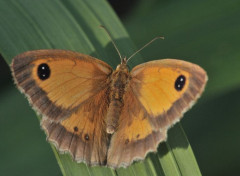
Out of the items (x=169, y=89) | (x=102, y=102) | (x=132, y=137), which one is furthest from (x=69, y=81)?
(x=169, y=89)

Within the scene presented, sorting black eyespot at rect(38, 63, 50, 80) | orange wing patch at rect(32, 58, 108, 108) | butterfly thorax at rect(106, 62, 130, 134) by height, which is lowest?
butterfly thorax at rect(106, 62, 130, 134)

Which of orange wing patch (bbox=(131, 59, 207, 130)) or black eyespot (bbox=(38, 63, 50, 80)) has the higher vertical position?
black eyespot (bbox=(38, 63, 50, 80))

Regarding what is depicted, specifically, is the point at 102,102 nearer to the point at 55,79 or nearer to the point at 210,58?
the point at 55,79

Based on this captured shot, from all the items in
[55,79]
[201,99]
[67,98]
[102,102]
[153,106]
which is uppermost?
[55,79]

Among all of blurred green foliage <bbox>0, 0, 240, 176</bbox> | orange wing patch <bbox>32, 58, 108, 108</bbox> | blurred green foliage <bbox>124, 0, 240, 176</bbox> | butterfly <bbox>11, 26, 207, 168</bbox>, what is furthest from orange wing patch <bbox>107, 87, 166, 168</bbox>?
blurred green foliage <bbox>124, 0, 240, 176</bbox>

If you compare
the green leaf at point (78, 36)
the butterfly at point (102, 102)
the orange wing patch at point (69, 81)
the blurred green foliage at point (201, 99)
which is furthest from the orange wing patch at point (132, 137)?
the blurred green foliage at point (201, 99)

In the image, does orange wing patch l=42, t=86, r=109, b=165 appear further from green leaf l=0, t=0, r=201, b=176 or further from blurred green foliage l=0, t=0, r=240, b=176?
blurred green foliage l=0, t=0, r=240, b=176

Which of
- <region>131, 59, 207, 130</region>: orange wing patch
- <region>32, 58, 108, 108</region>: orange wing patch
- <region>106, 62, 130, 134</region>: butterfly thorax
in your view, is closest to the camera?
<region>131, 59, 207, 130</region>: orange wing patch
